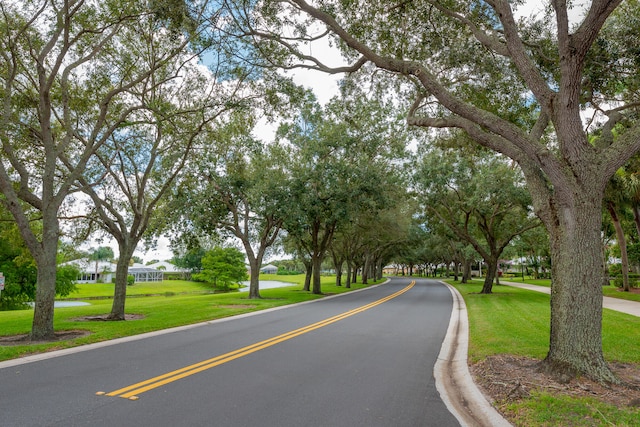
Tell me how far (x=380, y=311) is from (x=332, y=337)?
664cm

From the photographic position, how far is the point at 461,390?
6.27 metres

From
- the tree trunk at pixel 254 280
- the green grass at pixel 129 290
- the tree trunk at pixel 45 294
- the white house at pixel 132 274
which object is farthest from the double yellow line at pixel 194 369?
the white house at pixel 132 274

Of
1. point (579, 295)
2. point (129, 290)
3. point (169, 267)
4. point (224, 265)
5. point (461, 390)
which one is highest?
point (579, 295)

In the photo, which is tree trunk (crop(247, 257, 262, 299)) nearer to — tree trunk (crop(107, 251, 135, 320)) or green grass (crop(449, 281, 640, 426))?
tree trunk (crop(107, 251, 135, 320))

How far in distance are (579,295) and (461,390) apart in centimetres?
236

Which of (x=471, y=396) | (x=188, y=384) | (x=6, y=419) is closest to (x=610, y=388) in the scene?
(x=471, y=396)

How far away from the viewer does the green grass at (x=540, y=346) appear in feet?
15.5

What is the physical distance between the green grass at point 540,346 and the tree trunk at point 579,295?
109cm

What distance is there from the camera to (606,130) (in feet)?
25.7

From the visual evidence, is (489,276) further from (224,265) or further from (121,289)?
(224,265)

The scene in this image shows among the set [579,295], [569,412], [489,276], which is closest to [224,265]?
[489,276]

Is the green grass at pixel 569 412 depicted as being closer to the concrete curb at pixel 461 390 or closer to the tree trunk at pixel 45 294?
the concrete curb at pixel 461 390

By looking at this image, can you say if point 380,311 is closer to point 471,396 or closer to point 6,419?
point 471,396

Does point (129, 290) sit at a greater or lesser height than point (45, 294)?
lesser
